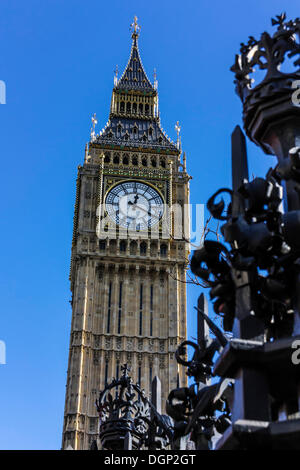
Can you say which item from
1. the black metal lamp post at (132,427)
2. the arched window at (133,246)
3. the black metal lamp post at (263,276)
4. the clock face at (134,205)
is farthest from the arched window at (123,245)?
the black metal lamp post at (263,276)

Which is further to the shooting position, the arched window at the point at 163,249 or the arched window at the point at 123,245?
the arched window at the point at 163,249

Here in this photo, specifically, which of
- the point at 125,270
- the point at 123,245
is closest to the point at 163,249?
the point at 123,245

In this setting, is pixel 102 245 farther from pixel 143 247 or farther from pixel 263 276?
pixel 263 276

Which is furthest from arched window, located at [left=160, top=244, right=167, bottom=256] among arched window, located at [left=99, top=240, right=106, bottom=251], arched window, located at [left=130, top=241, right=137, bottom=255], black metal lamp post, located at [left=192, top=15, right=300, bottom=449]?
black metal lamp post, located at [left=192, top=15, right=300, bottom=449]

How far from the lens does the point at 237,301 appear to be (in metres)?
4.09

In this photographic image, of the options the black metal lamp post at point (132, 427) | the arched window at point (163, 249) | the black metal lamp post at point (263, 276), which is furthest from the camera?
the arched window at point (163, 249)

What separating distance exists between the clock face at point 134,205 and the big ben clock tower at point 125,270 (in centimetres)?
7

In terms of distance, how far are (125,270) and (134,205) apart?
4.46 meters

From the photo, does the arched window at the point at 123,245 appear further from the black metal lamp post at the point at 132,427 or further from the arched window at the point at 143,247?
the black metal lamp post at the point at 132,427

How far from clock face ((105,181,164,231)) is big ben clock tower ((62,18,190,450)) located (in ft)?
0.22

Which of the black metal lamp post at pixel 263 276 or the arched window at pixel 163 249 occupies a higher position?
the arched window at pixel 163 249

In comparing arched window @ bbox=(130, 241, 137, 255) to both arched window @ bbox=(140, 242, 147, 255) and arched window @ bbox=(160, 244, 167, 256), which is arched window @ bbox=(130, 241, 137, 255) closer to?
arched window @ bbox=(140, 242, 147, 255)

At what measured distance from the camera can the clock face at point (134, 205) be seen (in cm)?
4516

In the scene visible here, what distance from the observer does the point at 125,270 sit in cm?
4494
